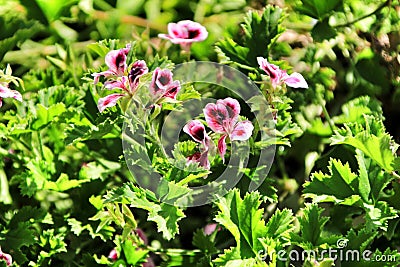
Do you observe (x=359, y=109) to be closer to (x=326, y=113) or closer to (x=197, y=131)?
(x=326, y=113)

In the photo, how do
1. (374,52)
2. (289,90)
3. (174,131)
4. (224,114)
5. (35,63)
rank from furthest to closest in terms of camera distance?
(35,63)
(374,52)
(289,90)
(174,131)
(224,114)

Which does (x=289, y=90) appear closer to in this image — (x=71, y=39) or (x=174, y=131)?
(x=174, y=131)

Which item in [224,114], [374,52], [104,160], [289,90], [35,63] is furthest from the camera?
[35,63]

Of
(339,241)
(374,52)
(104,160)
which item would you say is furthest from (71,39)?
(339,241)

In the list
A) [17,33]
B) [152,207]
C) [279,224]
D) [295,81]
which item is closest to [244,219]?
[279,224]

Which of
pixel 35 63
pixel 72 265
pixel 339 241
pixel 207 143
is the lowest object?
pixel 72 265

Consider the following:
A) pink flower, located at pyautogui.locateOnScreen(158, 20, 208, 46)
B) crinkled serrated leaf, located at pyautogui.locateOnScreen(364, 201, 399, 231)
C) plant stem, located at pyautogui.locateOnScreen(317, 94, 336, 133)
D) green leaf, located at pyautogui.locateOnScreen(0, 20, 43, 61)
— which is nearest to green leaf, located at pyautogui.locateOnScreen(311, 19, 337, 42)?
plant stem, located at pyautogui.locateOnScreen(317, 94, 336, 133)

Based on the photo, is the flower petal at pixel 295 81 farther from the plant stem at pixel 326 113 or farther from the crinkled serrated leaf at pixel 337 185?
the plant stem at pixel 326 113
